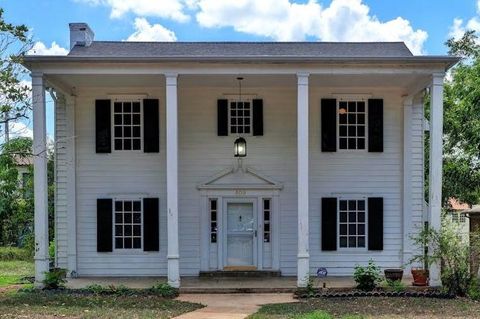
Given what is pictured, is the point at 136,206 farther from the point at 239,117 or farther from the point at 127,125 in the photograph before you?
the point at 239,117

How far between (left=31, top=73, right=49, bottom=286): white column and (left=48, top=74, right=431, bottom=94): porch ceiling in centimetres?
52

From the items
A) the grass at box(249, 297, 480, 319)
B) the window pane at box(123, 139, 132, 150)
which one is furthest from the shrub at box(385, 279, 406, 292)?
the window pane at box(123, 139, 132, 150)

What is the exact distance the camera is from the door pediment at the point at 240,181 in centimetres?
1231

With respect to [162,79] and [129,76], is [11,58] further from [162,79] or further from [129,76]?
[162,79]

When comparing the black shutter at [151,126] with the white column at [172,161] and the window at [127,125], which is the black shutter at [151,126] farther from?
the white column at [172,161]

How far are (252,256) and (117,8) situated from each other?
8667mm

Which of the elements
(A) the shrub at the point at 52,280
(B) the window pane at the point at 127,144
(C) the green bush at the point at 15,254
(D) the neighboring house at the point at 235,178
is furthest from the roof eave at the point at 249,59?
(C) the green bush at the point at 15,254

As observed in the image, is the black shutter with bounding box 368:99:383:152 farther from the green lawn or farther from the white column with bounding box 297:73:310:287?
the green lawn

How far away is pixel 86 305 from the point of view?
8898mm

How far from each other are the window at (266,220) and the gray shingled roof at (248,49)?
3590 millimetres

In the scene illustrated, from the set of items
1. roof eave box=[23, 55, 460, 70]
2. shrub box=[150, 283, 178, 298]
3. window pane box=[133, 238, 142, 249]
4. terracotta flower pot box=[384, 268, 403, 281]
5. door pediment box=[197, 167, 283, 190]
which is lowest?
shrub box=[150, 283, 178, 298]

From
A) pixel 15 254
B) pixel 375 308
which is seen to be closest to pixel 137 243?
pixel 375 308

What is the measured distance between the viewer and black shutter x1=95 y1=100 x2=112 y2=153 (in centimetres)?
1225

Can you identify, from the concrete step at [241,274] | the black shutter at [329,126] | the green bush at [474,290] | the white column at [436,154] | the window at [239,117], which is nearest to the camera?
the green bush at [474,290]
